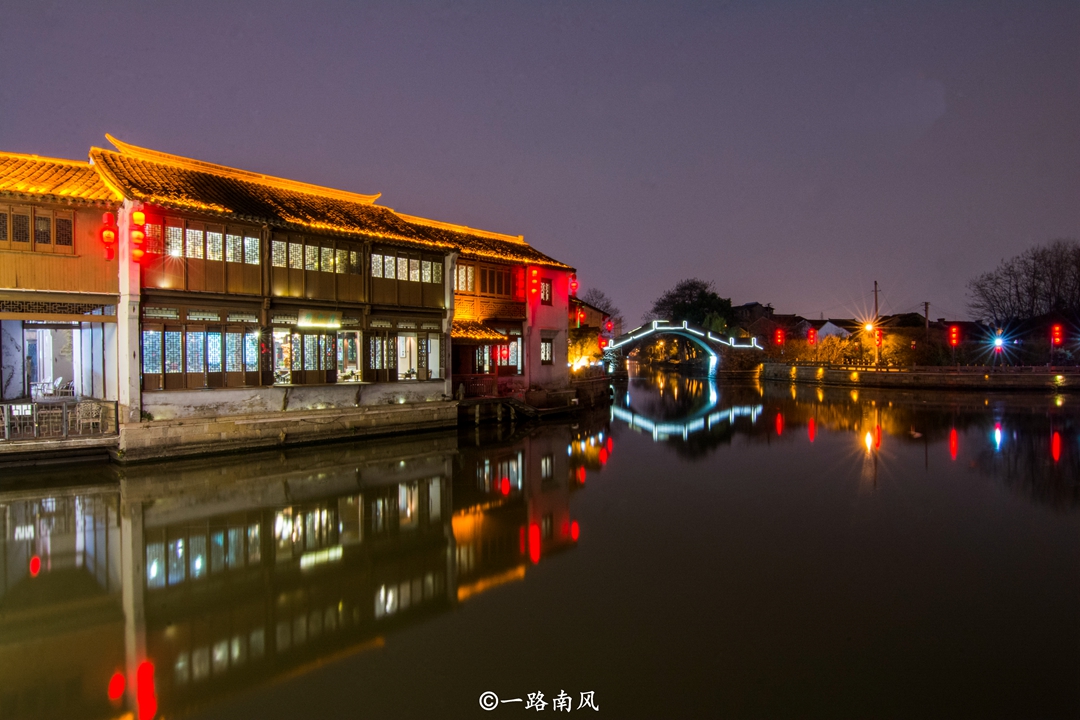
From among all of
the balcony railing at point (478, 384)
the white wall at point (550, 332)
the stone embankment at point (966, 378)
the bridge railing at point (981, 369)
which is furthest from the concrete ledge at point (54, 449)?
the bridge railing at point (981, 369)

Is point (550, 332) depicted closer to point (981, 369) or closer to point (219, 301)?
point (219, 301)

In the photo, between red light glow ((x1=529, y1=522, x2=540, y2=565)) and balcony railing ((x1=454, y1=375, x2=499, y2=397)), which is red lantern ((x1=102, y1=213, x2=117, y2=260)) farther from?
red light glow ((x1=529, y1=522, x2=540, y2=565))

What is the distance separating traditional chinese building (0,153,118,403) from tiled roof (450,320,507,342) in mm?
10364

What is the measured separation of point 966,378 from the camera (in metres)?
40.2

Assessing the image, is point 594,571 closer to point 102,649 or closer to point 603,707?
point 603,707

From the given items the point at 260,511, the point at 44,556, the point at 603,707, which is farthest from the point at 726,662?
the point at 44,556

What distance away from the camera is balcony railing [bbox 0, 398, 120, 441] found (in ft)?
44.0

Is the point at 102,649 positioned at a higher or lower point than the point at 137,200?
lower

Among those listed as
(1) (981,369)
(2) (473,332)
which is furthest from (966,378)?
(2) (473,332)

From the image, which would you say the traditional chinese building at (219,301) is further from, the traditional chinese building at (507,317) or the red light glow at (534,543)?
the red light glow at (534,543)

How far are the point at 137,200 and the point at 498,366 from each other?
13869 millimetres

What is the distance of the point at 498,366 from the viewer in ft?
Result: 81.7

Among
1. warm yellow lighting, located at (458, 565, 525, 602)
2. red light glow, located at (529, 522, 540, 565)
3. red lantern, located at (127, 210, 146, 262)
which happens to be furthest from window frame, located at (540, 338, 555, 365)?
warm yellow lighting, located at (458, 565, 525, 602)

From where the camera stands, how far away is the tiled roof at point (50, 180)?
1352cm
